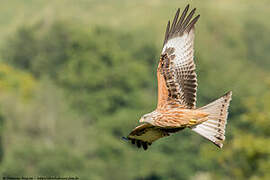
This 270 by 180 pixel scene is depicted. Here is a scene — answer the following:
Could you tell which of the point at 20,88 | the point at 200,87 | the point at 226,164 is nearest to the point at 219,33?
the point at 200,87

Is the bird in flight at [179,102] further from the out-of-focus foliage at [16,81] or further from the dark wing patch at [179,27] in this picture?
the out-of-focus foliage at [16,81]

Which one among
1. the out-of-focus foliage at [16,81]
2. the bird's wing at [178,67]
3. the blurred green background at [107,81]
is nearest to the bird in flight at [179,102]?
the bird's wing at [178,67]

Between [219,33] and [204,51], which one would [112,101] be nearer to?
[204,51]

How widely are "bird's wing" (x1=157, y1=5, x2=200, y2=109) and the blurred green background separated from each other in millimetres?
14117

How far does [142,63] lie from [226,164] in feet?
153

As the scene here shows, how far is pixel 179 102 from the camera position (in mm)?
10938

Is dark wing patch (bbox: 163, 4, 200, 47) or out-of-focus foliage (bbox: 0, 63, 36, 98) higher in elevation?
dark wing patch (bbox: 163, 4, 200, 47)

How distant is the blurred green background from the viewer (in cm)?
4947

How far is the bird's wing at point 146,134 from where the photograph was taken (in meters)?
11.1

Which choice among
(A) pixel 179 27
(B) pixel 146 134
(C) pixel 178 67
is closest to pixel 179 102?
(C) pixel 178 67

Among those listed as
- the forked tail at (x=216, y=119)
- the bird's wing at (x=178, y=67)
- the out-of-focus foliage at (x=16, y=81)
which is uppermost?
the bird's wing at (x=178, y=67)

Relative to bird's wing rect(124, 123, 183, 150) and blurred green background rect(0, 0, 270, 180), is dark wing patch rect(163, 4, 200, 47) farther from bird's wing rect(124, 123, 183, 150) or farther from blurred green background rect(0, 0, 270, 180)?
blurred green background rect(0, 0, 270, 180)

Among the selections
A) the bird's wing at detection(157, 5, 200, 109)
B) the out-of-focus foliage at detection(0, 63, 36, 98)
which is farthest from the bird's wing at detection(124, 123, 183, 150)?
the out-of-focus foliage at detection(0, 63, 36, 98)

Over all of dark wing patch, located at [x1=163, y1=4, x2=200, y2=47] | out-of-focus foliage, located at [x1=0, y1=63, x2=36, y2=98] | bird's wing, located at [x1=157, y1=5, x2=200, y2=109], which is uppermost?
dark wing patch, located at [x1=163, y1=4, x2=200, y2=47]
